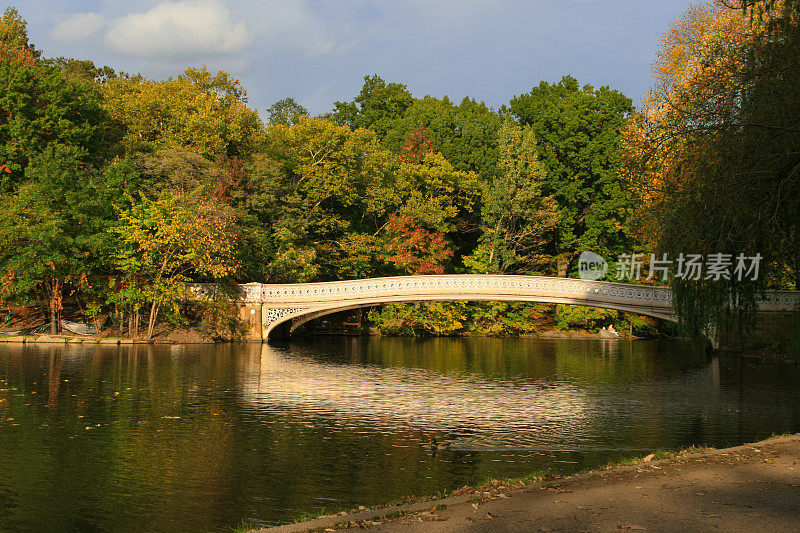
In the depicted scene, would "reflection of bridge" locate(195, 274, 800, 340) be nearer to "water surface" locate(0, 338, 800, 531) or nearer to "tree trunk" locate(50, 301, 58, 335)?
"water surface" locate(0, 338, 800, 531)

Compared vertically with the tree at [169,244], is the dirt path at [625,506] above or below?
below

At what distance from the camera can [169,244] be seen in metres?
32.8

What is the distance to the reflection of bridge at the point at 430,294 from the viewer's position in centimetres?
3266

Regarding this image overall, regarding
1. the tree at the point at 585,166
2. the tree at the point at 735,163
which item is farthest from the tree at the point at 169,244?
the tree at the point at 735,163

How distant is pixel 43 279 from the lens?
3206 centimetres

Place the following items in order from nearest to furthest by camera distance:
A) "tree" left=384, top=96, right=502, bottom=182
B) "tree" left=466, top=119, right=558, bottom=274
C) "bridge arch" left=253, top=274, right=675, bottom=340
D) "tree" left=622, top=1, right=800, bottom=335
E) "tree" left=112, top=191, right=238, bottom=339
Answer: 1. "tree" left=622, top=1, right=800, bottom=335
2. "tree" left=112, top=191, right=238, bottom=339
3. "bridge arch" left=253, top=274, right=675, bottom=340
4. "tree" left=466, top=119, right=558, bottom=274
5. "tree" left=384, top=96, right=502, bottom=182

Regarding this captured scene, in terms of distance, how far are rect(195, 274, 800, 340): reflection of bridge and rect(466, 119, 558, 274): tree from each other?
29.9ft

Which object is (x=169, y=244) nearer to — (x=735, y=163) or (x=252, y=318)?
(x=252, y=318)

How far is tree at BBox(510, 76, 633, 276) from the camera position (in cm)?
4284

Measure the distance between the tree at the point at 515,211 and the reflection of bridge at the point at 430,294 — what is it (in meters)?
9.13

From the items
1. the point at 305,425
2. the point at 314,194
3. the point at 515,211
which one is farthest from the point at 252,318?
the point at 305,425

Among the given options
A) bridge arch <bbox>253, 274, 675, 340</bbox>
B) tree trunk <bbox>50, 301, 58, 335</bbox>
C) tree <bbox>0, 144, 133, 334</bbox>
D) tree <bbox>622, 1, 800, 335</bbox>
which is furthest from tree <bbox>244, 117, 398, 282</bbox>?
tree <bbox>622, 1, 800, 335</bbox>

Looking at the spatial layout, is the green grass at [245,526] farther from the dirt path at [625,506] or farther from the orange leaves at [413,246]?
the orange leaves at [413,246]

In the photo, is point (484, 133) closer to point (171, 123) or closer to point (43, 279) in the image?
point (171, 123)
